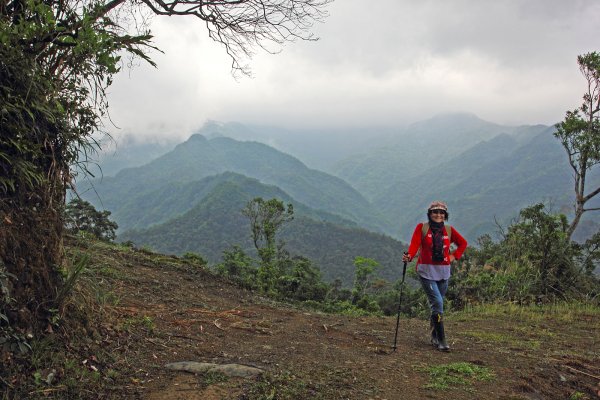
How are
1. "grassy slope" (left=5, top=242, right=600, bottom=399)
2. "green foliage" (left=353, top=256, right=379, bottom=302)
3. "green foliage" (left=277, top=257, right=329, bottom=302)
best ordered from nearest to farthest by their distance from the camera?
1. "grassy slope" (left=5, top=242, right=600, bottom=399)
2. "green foliage" (left=277, top=257, right=329, bottom=302)
3. "green foliage" (left=353, top=256, right=379, bottom=302)

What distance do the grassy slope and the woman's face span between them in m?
1.75

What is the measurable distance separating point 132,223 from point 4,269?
145017mm

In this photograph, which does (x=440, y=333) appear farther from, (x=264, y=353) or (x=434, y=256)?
(x=264, y=353)

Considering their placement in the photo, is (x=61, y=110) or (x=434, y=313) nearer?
(x=61, y=110)

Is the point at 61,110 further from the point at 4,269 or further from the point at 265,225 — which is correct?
the point at 265,225

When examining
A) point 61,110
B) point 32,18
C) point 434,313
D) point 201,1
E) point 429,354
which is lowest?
point 429,354

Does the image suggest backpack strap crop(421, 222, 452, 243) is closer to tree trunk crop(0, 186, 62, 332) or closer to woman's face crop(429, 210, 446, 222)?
woman's face crop(429, 210, 446, 222)

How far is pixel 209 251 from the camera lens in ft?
239

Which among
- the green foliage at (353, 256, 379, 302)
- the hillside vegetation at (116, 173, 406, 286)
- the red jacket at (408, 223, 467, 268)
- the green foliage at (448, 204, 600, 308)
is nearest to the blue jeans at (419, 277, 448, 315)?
the red jacket at (408, 223, 467, 268)

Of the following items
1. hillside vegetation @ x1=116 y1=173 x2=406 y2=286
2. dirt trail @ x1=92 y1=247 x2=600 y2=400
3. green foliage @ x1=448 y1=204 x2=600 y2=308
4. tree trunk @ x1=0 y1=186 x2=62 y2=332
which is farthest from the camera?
hillside vegetation @ x1=116 y1=173 x2=406 y2=286

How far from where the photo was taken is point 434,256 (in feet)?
18.7

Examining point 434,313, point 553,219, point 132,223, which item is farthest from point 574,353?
point 132,223

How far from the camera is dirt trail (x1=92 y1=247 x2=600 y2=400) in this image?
3.68 m

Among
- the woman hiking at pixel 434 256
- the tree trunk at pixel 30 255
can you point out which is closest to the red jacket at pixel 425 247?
the woman hiking at pixel 434 256
